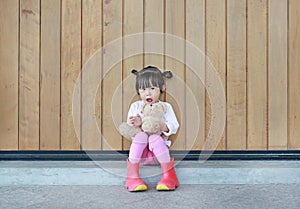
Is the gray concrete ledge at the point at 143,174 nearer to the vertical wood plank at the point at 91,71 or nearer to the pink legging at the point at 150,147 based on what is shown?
the pink legging at the point at 150,147

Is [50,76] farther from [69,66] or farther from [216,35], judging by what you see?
[216,35]

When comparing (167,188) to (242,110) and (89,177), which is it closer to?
(89,177)

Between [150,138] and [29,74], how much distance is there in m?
0.75

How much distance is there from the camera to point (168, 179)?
2.21 metres

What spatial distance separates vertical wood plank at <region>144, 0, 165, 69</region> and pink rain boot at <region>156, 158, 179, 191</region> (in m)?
0.57

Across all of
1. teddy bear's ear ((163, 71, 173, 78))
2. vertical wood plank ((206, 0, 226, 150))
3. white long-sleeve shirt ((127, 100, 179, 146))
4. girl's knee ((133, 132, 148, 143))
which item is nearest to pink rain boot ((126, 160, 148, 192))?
girl's knee ((133, 132, 148, 143))

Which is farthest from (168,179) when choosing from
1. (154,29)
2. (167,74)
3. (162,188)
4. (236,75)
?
(154,29)

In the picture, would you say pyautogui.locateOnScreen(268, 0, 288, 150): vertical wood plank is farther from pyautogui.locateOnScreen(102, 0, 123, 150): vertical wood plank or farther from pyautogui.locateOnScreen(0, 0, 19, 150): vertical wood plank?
pyautogui.locateOnScreen(0, 0, 19, 150): vertical wood plank

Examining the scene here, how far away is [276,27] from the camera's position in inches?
97.5

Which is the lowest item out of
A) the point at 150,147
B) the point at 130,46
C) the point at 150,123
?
the point at 150,147

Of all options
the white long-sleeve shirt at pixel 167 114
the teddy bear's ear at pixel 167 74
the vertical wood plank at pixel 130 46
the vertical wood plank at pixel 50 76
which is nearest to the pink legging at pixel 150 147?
the white long-sleeve shirt at pixel 167 114

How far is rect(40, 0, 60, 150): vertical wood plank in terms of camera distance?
248cm

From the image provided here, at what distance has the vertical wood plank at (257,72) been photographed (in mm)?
2484

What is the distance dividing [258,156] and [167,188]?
59 centimetres
